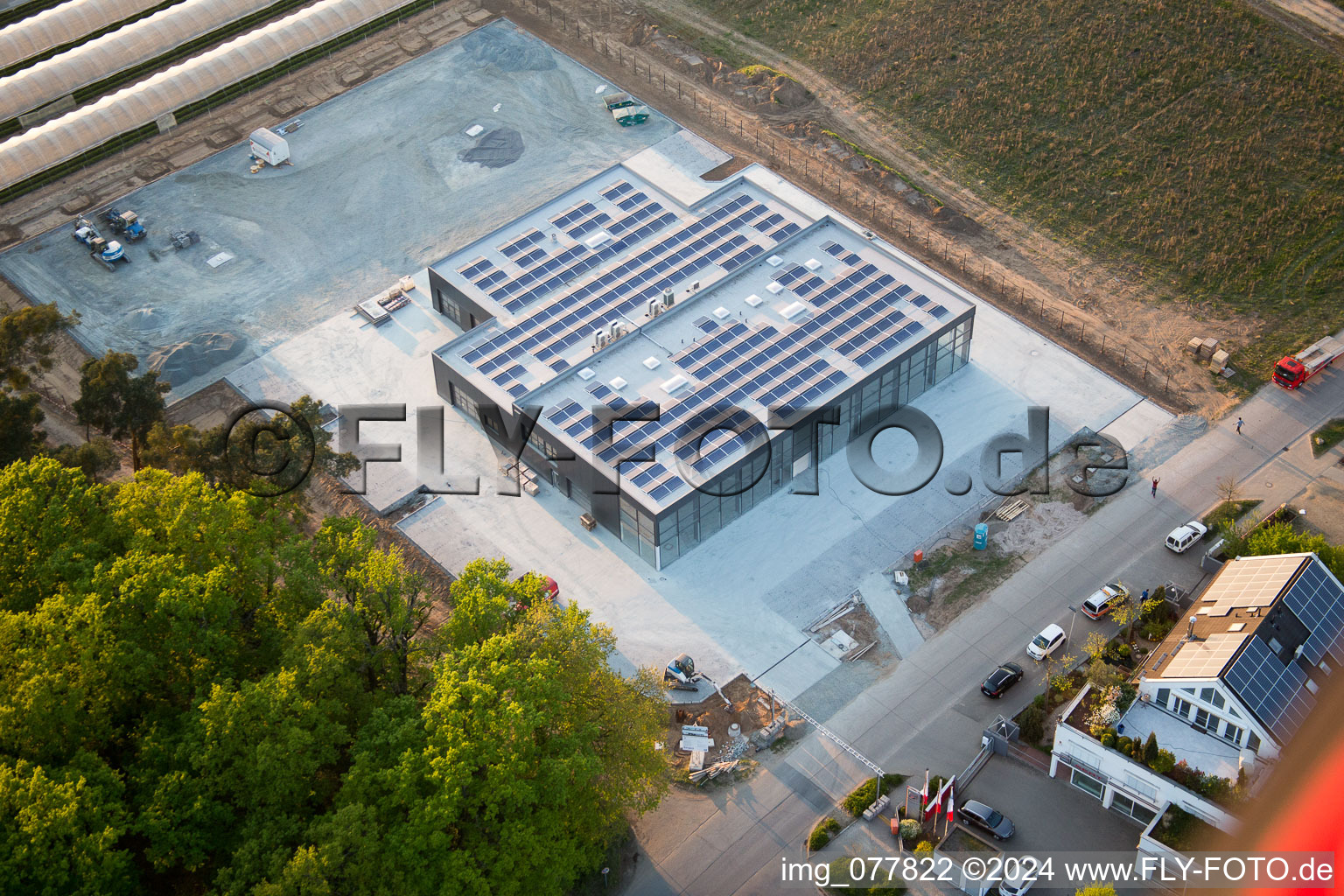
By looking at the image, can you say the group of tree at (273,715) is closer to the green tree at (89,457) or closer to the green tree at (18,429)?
the green tree at (89,457)

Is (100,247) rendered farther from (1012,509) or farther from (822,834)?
(822,834)

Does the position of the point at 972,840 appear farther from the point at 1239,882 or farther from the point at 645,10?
the point at 645,10

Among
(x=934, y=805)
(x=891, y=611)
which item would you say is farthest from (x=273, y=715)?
(x=891, y=611)

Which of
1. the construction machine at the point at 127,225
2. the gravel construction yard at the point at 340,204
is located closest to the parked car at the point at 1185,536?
the gravel construction yard at the point at 340,204

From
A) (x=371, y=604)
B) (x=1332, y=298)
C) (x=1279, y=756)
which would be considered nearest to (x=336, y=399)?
(x=371, y=604)

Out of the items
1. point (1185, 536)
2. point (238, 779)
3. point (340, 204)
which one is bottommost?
point (340, 204)
